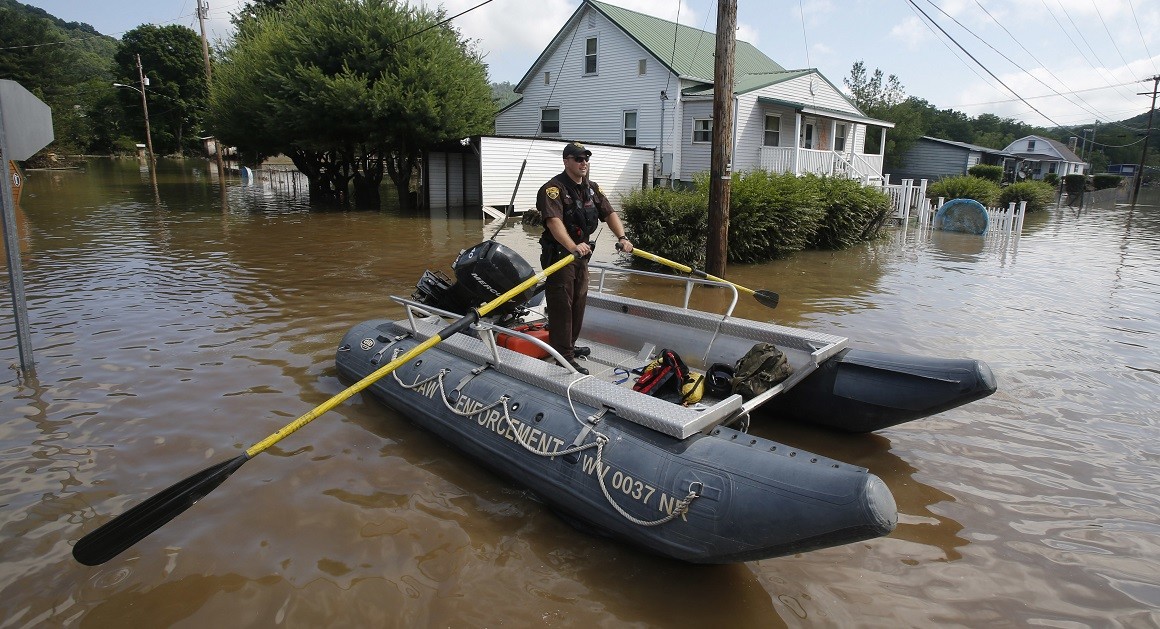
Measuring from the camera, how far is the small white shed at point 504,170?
19.4m

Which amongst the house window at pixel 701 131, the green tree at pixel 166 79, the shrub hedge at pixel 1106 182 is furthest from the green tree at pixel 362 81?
the shrub hedge at pixel 1106 182

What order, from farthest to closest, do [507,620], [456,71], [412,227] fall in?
[456,71]
[412,227]
[507,620]

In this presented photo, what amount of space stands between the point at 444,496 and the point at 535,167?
1747 centimetres

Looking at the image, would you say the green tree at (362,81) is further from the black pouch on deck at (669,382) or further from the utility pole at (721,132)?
the black pouch on deck at (669,382)

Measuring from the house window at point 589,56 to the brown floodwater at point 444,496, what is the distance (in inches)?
691

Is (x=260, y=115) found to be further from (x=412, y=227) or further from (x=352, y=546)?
(x=352, y=546)

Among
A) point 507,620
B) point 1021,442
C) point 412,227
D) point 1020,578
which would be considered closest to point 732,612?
point 507,620

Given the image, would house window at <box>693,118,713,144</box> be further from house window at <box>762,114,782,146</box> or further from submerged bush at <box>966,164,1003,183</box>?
submerged bush at <box>966,164,1003,183</box>

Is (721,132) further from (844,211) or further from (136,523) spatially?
(136,523)

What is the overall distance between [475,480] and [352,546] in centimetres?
94

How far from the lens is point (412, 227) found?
17016 mm

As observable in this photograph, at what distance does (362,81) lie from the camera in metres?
18.2

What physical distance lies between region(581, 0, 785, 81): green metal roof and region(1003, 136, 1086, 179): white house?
3745 centimetres

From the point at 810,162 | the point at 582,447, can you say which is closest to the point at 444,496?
the point at 582,447
